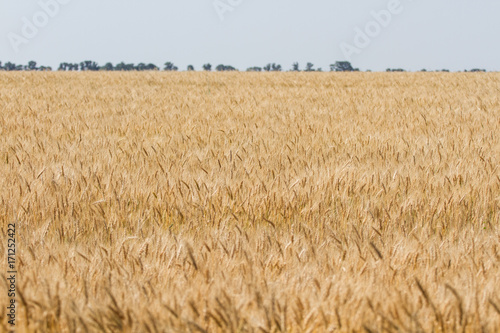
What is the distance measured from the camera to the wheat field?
4.08 ft

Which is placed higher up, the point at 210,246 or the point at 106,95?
the point at 106,95

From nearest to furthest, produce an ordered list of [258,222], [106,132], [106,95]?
[258,222] < [106,132] < [106,95]

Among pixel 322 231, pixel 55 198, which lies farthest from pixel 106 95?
pixel 322 231

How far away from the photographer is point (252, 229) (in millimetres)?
2025

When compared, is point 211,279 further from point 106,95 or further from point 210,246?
point 106,95

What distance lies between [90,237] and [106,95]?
7197 millimetres

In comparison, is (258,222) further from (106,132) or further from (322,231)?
(106,132)

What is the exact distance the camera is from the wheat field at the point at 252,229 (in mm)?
1244

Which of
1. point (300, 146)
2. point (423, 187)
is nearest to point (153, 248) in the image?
point (423, 187)

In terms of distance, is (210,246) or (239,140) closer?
(210,246)

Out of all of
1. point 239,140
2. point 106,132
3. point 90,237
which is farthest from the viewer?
point 106,132

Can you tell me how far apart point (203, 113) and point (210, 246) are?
15.2 ft

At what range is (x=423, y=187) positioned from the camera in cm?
273

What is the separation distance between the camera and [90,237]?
6.44 feet
